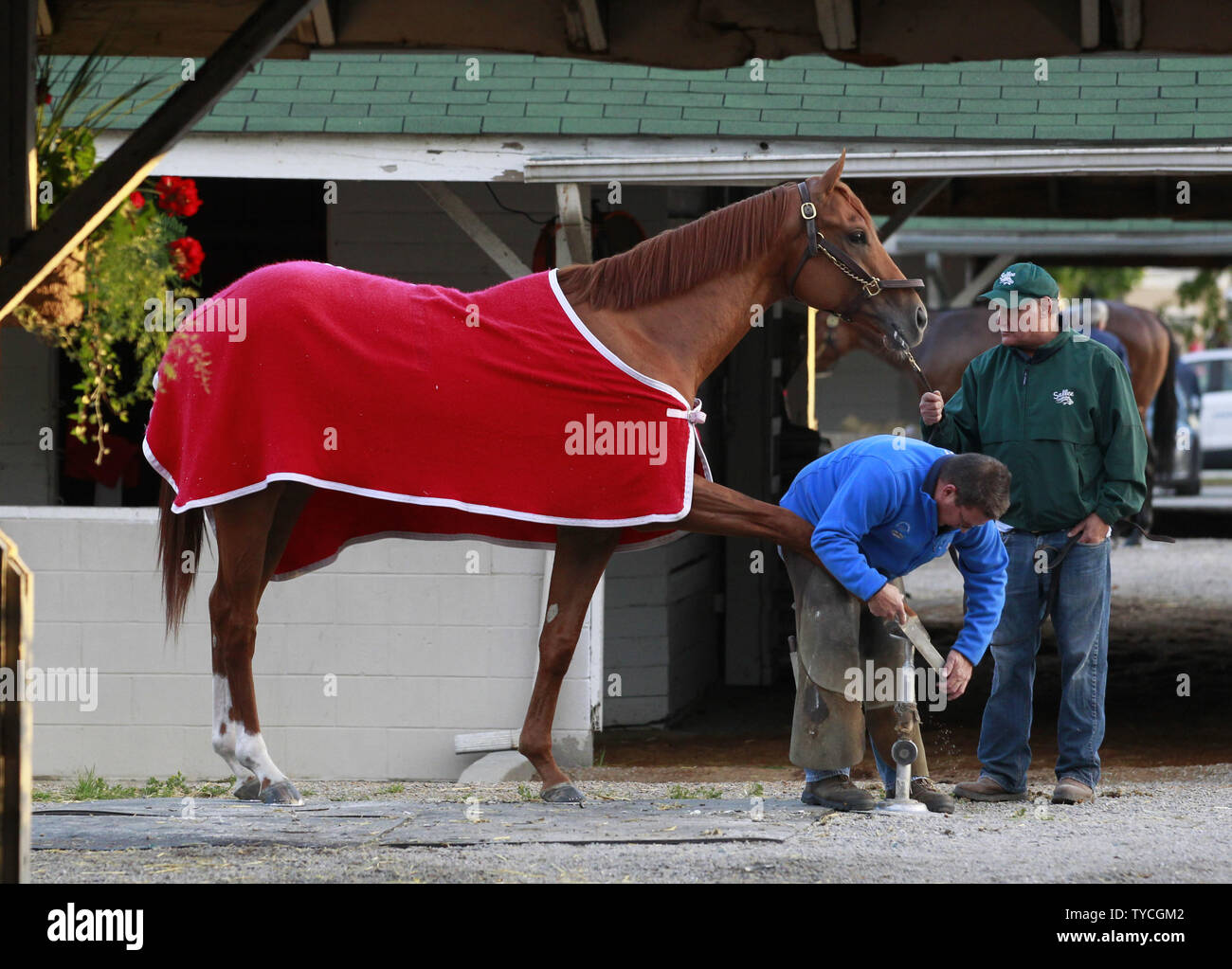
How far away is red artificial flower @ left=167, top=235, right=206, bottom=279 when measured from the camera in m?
5.49

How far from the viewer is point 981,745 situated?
577 centimetres

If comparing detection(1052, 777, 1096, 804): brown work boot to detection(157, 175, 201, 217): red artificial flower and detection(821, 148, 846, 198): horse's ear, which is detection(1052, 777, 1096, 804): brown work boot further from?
detection(157, 175, 201, 217): red artificial flower

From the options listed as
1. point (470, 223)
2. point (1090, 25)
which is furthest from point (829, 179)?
point (470, 223)

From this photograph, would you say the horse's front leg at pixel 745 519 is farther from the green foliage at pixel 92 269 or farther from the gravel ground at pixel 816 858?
the green foliage at pixel 92 269

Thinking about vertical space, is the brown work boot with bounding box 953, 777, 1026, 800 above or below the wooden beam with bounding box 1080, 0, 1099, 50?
below

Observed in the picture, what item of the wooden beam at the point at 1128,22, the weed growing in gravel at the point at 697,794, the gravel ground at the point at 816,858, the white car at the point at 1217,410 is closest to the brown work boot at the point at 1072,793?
the gravel ground at the point at 816,858

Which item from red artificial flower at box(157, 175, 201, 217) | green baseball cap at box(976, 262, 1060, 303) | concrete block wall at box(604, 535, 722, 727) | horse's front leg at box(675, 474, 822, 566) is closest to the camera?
horse's front leg at box(675, 474, 822, 566)

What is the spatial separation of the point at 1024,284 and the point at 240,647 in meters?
3.04

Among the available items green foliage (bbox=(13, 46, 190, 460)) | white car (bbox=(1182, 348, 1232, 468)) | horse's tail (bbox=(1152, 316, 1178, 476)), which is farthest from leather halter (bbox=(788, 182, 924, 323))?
white car (bbox=(1182, 348, 1232, 468))

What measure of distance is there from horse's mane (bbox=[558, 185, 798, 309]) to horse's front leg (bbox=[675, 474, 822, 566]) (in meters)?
0.72

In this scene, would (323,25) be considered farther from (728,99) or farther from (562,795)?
(728,99)

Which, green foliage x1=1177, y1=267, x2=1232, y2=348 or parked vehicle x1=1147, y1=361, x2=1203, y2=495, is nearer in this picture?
parked vehicle x1=1147, y1=361, x2=1203, y2=495

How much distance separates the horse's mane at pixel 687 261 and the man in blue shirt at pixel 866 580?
2.49 feet

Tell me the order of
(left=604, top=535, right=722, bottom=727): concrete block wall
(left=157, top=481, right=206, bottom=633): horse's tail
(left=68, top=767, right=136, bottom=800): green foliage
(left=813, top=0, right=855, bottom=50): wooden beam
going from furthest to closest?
(left=604, top=535, right=722, bottom=727): concrete block wall < (left=68, top=767, right=136, bottom=800): green foliage < (left=157, top=481, right=206, bottom=633): horse's tail < (left=813, top=0, right=855, bottom=50): wooden beam
